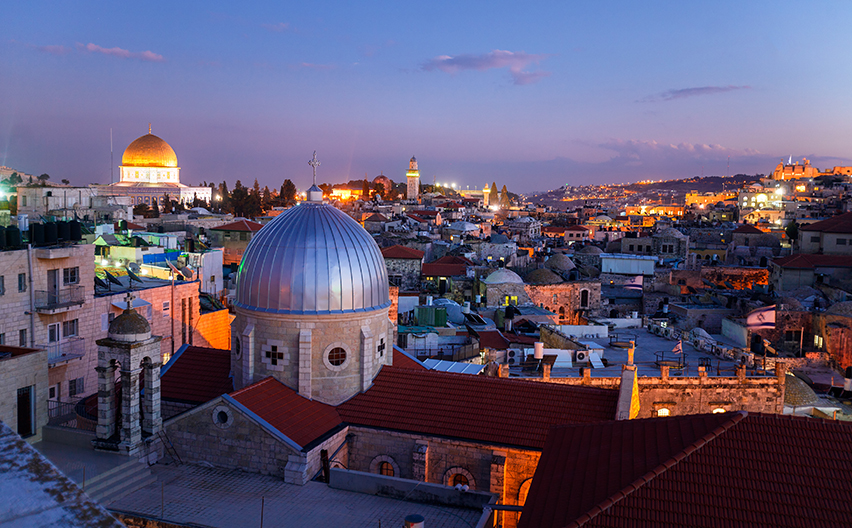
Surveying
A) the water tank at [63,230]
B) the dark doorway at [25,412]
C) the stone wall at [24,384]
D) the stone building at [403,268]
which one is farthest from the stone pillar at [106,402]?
the stone building at [403,268]

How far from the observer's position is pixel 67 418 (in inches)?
768

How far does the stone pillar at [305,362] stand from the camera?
17.6 meters

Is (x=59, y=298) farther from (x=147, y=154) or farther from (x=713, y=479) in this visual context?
(x=147, y=154)

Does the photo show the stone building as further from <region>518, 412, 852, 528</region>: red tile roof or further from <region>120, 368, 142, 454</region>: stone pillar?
<region>518, 412, 852, 528</region>: red tile roof

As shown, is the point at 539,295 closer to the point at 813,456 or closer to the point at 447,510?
the point at 447,510

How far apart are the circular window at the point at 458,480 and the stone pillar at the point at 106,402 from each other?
8872 millimetres

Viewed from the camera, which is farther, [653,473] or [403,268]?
[403,268]

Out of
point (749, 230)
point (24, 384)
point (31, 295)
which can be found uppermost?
point (749, 230)

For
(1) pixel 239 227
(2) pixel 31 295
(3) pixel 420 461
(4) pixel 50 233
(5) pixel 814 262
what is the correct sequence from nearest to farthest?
(3) pixel 420 461 → (2) pixel 31 295 → (4) pixel 50 233 → (5) pixel 814 262 → (1) pixel 239 227

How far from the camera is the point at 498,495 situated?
51.3 feet

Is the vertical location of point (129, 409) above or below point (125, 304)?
below

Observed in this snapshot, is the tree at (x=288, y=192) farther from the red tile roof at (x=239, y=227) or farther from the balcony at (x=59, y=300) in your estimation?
the balcony at (x=59, y=300)

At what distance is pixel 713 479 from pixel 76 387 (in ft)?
79.0

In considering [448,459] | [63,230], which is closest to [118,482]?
[448,459]
